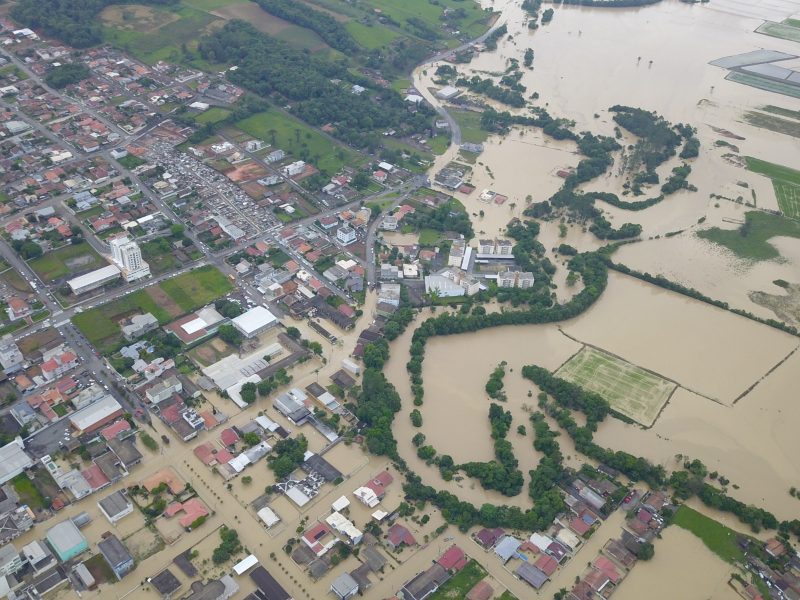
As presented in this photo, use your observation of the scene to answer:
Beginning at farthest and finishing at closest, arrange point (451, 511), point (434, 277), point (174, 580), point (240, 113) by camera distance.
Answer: point (240, 113)
point (434, 277)
point (451, 511)
point (174, 580)

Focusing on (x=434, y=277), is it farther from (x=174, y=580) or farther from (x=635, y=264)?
(x=174, y=580)

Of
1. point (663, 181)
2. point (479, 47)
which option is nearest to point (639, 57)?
point (479, 47)

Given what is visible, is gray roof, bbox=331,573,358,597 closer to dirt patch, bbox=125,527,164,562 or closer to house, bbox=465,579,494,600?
house, bbox=465,579,494,600

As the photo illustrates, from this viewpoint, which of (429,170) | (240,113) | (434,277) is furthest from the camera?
(240,113)

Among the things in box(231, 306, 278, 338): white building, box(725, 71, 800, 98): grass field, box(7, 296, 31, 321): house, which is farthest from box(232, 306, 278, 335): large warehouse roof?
box(725, 71, 800, 98): grass field

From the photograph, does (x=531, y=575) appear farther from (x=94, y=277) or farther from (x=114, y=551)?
(x=94, y=277)

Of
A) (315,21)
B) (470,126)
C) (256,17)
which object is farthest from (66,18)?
(470,126)
